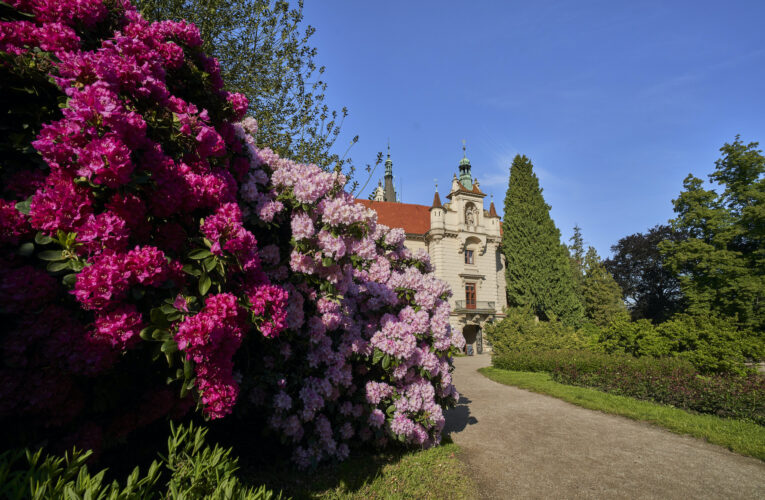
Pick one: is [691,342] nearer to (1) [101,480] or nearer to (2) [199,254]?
(2) [199,254]

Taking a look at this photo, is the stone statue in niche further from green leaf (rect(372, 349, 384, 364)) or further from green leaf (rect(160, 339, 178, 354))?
green leaf (rect(160, 339, 178, 354))

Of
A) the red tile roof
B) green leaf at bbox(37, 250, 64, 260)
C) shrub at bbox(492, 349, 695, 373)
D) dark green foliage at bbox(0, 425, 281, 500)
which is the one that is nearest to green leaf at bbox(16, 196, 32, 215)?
green leaf at bbox(37, 250, 64, 260)

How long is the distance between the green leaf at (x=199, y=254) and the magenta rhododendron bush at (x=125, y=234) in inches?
0.6

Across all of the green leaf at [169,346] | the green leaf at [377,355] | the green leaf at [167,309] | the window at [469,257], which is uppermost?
the window at [469,257]

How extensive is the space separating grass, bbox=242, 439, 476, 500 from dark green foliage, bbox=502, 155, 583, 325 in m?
26.3

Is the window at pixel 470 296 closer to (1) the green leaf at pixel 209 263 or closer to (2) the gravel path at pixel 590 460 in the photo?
(2) the gravel path at pixel 590 460

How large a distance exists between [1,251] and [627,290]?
49.2 metres

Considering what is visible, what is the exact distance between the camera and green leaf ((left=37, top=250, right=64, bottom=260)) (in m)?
2.36

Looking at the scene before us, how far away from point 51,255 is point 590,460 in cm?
731

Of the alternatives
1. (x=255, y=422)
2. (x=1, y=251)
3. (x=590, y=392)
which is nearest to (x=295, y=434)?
(x=255, y=422)

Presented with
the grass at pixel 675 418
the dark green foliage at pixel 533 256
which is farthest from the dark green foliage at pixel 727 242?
the grass at pixel 675 418

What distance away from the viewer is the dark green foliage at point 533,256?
96.7 feet

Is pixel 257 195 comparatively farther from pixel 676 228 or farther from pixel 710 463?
pixel 676 228

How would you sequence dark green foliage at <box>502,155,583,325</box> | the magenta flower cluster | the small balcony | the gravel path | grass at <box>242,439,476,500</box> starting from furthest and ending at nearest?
dark green foliage at <box>502,155,583,325</box> → the small balcony → the gravel path → grass at <box>242,439,476,500</box> → the magenta flower cluster
